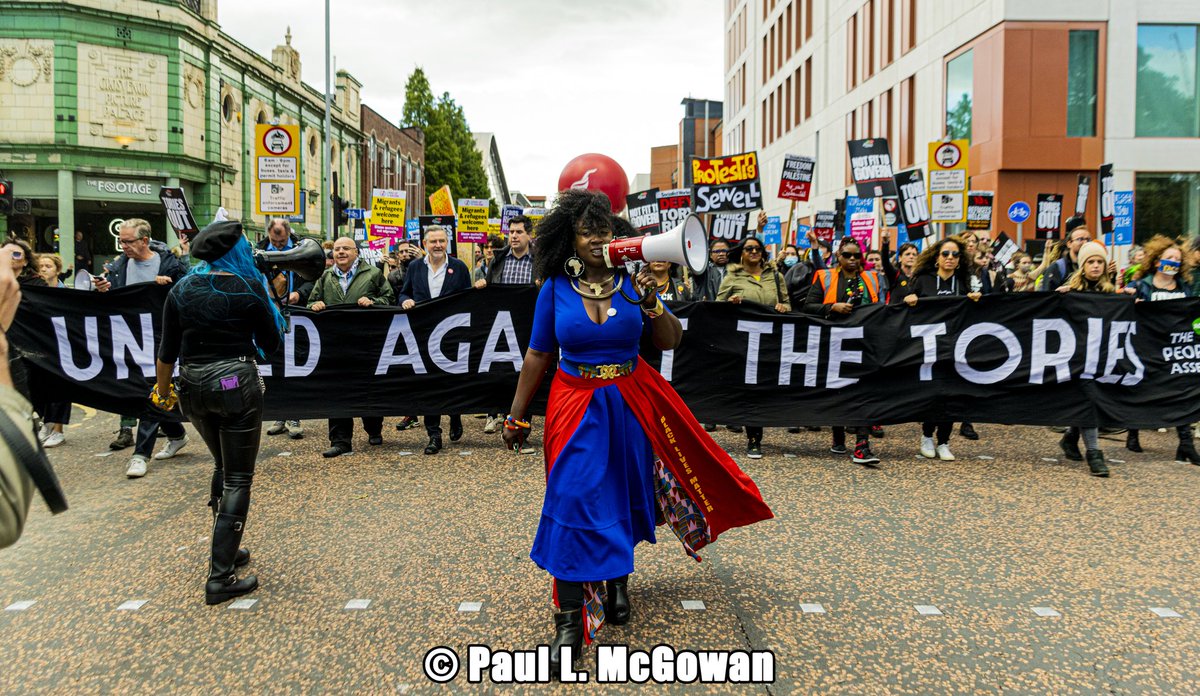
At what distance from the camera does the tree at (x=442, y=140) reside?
70875 millimetres

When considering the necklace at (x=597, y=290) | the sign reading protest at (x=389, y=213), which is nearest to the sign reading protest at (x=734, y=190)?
the sign reading protest at (x=389, y=213)

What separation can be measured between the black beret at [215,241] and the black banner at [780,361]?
363 centimetres

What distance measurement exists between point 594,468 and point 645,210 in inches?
446

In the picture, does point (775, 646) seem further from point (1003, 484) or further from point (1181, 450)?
point (1181, 450)

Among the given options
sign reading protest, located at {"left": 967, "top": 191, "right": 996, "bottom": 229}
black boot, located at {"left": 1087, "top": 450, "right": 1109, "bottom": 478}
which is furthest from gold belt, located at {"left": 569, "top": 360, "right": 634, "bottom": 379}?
sign reading protest, located at {"left": 967, "top": 191, "right": 996, "bottom": 229}

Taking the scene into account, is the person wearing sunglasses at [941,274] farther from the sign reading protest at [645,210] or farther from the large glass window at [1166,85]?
the large glass window at [1166,85]

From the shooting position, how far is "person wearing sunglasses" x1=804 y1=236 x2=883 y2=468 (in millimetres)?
7824

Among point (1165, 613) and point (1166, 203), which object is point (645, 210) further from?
point (1166, 203)

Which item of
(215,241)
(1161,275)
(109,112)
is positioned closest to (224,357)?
(215,241)

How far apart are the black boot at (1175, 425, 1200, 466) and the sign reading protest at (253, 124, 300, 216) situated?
1123 centimetres

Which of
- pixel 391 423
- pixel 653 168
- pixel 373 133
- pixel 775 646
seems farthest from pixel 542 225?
pixel 653 168

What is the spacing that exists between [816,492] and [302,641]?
154 inches

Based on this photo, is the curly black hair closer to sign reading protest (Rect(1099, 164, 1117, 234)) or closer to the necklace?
the necklace

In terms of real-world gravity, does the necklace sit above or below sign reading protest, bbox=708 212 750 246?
below
